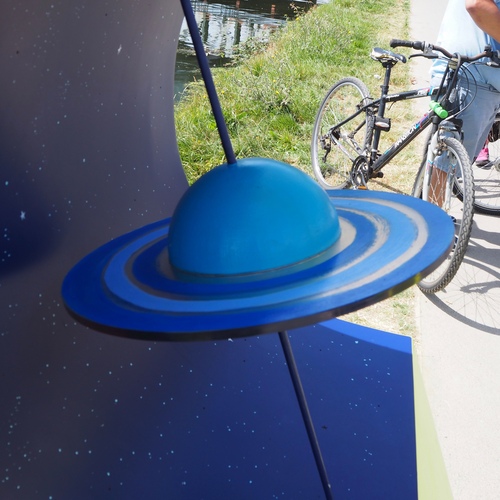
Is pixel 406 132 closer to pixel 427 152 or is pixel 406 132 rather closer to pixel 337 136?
pixel 427 152

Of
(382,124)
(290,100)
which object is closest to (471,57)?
(382,124)

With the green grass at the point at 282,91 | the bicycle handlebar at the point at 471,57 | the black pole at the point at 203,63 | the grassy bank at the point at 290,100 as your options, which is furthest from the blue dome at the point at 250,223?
the green grass at the point at 282,91

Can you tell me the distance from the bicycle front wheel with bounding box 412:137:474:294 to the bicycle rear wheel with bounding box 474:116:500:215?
1.79ft

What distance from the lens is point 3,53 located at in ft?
3.69

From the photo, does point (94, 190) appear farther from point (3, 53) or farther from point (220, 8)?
point (220, 8)

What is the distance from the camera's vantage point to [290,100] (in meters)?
6.45

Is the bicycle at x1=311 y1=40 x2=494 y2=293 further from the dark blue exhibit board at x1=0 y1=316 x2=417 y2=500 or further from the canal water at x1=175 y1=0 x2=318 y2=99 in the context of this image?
the canal water at x1=175 y1=0 x2=318 y2=99

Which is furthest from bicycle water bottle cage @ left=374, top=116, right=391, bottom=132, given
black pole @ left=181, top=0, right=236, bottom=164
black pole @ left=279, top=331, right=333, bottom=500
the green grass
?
black pole @ left=181, top=0, right=236, bottom=164

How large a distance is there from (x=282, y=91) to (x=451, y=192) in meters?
3.35

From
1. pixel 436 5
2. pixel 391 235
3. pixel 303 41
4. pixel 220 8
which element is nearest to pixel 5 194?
pixel 391 235

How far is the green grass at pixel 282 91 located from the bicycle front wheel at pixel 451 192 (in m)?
1.60

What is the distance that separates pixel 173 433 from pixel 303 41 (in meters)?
8.16

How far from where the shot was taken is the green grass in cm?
543

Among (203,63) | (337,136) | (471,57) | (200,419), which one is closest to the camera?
(203,63)
